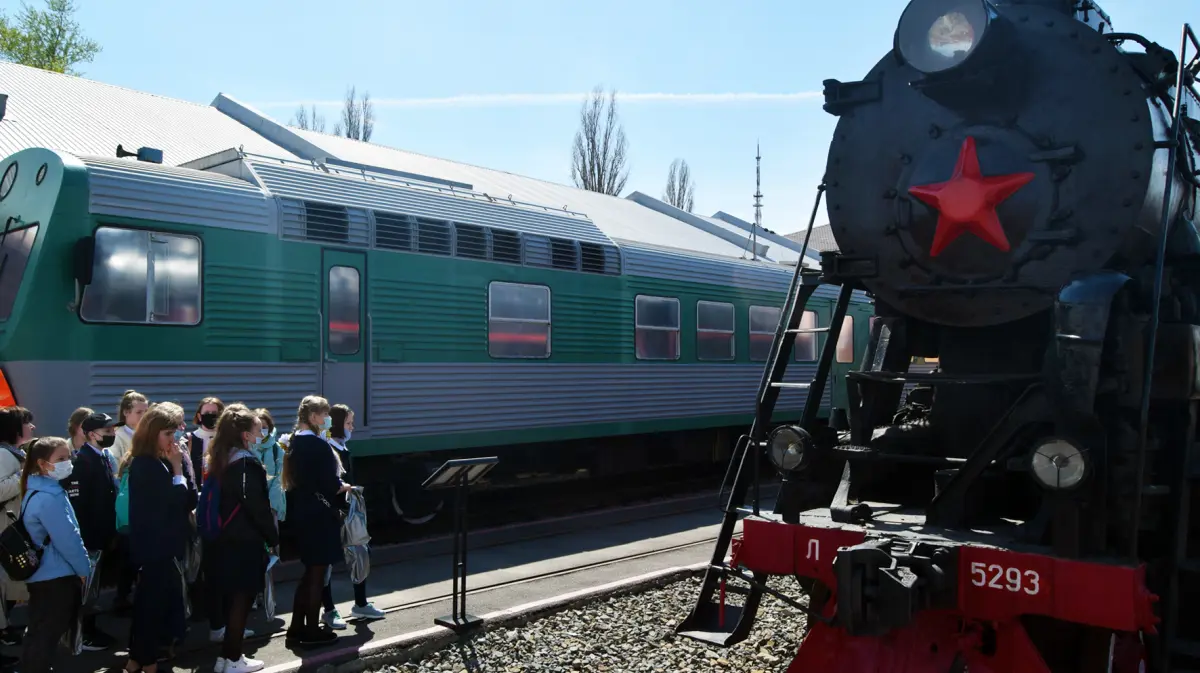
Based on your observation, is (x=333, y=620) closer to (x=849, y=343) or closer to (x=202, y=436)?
(x=202, y=436)

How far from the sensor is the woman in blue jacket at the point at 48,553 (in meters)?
4.98

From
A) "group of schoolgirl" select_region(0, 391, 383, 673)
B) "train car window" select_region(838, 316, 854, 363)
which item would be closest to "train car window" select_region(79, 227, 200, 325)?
"group of schoolgirl" select_region(0, 391, 383, 673)

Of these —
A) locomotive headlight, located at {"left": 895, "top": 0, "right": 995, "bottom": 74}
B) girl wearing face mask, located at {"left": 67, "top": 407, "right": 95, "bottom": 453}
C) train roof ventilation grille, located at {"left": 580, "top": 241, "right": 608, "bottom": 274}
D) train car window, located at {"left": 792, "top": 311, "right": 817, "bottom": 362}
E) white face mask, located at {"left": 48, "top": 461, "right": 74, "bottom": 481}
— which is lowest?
white face mask, located at {"left": 48, "top": 461, "right": 74, "bottom": 481}

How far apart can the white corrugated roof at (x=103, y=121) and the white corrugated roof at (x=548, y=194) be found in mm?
1172

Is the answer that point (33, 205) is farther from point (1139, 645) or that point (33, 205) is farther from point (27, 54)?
point (27, 54)

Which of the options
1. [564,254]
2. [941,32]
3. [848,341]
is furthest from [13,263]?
[848,341]

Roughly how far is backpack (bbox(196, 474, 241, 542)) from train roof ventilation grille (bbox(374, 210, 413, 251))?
438 cm

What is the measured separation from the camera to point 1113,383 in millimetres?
4105

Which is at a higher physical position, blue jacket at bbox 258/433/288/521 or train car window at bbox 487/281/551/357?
train car window at bbox 487/281/551/357

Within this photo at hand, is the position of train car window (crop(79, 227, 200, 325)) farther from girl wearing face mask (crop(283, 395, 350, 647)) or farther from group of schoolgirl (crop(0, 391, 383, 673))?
girl wearing face mask (crop(283, 395, 350, 647))

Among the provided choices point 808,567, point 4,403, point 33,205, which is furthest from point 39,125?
point 808,567

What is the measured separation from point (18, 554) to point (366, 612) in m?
2.35

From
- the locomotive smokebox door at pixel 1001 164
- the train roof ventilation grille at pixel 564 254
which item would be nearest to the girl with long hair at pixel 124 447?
the locomotive smokebox door at pixel 1001 164

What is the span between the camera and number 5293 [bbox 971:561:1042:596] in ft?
12.7
